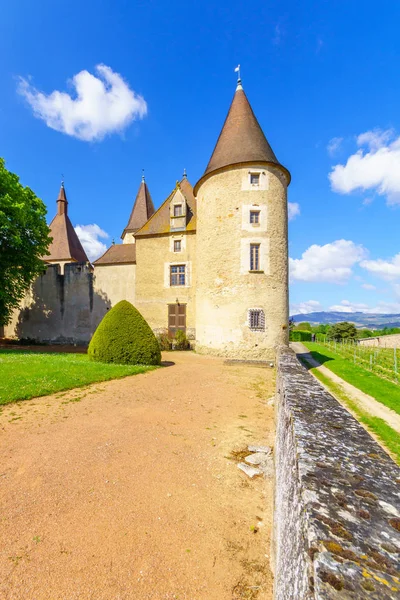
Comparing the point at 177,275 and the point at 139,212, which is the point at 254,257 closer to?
the point at 177,275

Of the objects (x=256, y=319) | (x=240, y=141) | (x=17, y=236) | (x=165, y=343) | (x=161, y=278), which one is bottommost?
(x=165, y=343)

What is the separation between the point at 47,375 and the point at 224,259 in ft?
32.1

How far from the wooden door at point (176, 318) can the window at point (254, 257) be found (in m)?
5.64

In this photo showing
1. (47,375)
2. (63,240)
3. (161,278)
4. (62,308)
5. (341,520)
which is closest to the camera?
(341,520)

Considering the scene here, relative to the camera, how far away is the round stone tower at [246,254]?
47.5ft

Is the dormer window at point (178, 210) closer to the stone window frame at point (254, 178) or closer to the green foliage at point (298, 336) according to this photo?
the stone window frame at point (254, 178)

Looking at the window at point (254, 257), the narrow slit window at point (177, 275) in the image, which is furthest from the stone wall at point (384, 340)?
the narrow slit window at point (177, 275)

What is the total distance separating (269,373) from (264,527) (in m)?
8.99

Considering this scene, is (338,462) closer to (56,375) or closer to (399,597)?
(399,597)

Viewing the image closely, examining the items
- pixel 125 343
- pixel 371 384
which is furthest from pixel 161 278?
pixel 371 384

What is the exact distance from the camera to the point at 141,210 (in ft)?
98.5

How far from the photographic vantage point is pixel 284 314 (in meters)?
14.8

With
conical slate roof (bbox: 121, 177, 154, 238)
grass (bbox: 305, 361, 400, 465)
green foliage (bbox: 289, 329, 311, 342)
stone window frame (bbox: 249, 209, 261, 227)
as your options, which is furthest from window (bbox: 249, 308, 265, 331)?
green foliage (bbox: 289, 329, 311, 342)

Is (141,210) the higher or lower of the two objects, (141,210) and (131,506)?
the higher
